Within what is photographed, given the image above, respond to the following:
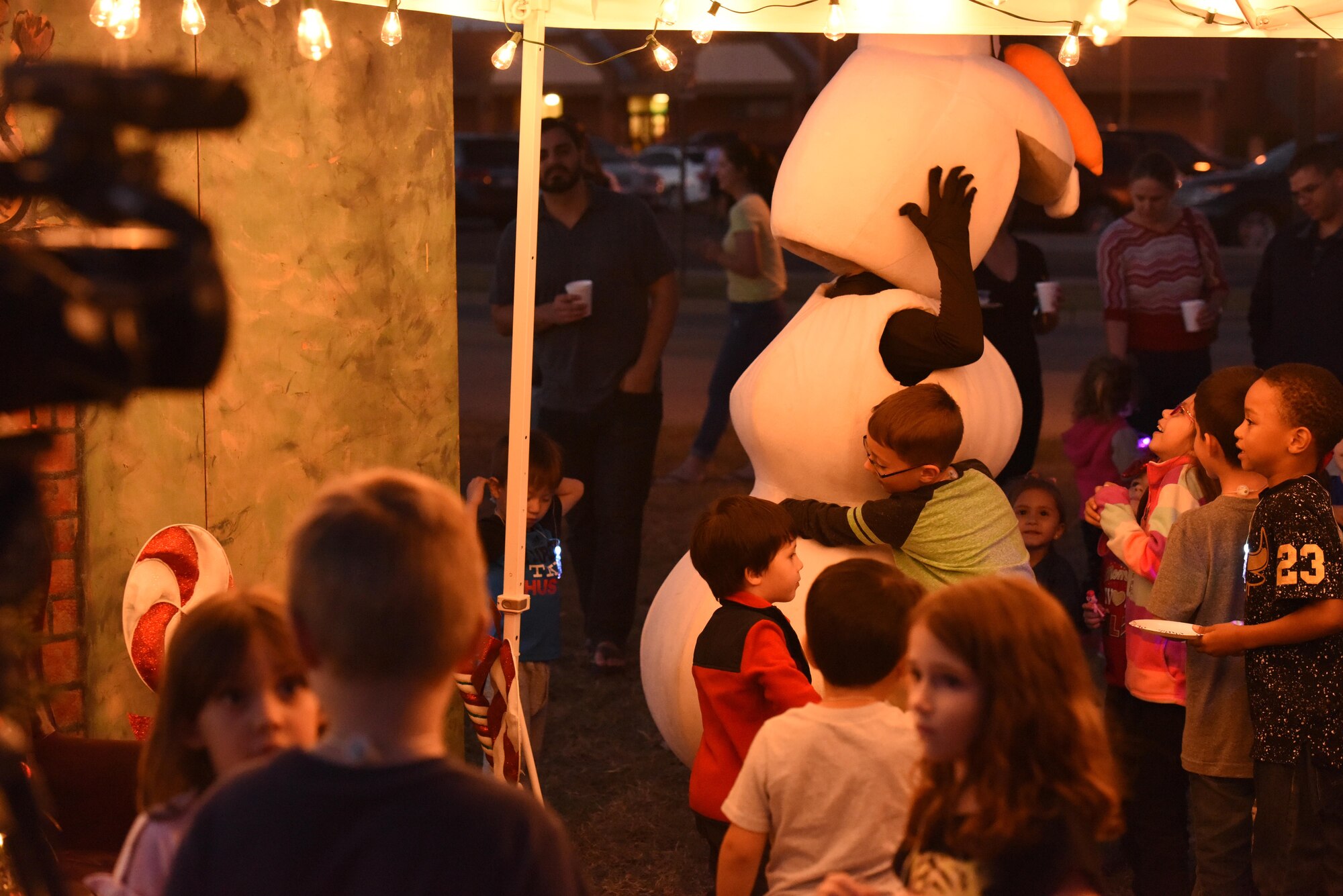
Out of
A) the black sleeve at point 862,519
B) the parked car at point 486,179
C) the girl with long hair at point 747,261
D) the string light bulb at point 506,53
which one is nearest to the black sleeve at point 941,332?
the black sleeve at point 862,519

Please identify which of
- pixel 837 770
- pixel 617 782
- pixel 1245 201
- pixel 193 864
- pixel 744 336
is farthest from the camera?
pixel 1245 201

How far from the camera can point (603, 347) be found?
548 centimetres

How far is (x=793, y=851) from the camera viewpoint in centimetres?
232

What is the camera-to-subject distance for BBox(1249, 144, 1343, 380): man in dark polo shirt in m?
5.61

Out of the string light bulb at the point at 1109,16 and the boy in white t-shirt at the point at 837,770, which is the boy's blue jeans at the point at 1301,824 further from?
the string light bulb at the point at 1109,16

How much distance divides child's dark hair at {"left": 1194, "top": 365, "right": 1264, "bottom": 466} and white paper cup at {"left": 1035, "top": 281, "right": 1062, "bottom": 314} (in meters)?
2.23

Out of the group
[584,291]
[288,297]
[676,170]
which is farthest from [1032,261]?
[676,170]

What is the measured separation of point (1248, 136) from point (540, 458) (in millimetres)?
30393

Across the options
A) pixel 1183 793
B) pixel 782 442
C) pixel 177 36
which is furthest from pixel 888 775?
pixel 177 36

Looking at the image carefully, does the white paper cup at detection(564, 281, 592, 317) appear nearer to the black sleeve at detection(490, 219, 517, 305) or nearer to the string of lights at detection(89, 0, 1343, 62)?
the black sleeve at detection(490, 219, 517, 305)

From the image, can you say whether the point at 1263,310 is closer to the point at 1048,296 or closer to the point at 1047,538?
the point at 1048,296

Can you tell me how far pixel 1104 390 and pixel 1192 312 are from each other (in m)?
1.02

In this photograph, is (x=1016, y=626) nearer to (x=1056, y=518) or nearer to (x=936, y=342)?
(x=936, y=342)

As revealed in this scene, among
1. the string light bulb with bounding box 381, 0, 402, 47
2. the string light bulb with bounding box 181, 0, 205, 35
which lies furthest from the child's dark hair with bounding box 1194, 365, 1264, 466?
the string light bulb with bounding box 181, 0, 205, 35
